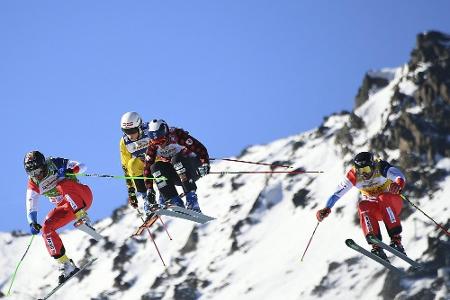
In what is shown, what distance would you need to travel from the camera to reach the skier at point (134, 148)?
31.1 metres

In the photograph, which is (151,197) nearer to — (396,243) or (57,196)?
(57,196)

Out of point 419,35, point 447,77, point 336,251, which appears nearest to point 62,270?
point 336,251

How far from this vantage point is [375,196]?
3134 centimetres

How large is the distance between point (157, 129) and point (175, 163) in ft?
4.20

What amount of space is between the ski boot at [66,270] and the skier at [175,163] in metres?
3.12

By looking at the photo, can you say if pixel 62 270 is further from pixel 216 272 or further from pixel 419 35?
pixel 419 35

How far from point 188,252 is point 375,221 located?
15858cm

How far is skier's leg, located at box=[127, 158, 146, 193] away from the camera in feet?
105

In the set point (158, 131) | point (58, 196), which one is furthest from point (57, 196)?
point (158, 131)

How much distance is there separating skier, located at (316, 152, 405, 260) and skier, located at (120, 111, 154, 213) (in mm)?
5982

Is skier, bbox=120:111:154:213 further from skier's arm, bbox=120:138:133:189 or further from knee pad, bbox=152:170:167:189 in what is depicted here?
knee pad, bbox=152:170:167:189

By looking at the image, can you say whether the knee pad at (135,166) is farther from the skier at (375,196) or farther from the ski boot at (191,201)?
the skier at (375,196)

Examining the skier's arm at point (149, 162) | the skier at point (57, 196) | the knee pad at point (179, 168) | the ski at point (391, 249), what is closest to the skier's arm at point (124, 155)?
the skier's arm at point (149, 162)

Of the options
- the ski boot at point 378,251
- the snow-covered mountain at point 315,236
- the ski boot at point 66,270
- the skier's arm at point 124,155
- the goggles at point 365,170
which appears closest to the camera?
the ski boot at point 66,270
